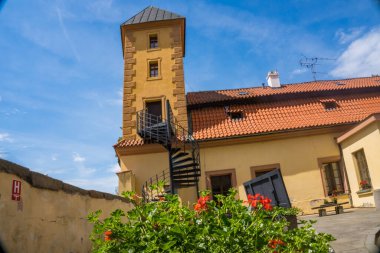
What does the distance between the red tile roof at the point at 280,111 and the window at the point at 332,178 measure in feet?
6.79

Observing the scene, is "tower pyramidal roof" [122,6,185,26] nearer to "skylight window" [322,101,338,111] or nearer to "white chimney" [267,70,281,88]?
"white chimney" [267,70,281,88]

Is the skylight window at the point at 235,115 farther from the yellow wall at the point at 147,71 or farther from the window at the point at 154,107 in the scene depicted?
the window at the point at 154,107

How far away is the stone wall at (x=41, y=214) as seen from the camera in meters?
2.93

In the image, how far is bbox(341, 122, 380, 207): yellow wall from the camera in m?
11.4

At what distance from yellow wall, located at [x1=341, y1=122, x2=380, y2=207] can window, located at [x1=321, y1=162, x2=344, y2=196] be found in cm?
70

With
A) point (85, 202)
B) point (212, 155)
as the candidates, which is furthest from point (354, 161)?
point (85, 202)

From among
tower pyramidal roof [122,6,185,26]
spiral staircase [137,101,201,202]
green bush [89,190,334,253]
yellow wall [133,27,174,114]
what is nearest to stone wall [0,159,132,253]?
green bush [89,190,334,253]

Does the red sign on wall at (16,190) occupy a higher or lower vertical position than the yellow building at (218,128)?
lower

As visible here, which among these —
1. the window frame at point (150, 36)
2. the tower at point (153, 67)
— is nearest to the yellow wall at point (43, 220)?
the tower at point (153, 67)

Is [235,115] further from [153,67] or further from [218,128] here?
[153,67]

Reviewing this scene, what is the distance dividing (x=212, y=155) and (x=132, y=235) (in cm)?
1237

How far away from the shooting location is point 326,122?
48.0 feet

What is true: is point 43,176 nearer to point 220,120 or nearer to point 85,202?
point 85,202

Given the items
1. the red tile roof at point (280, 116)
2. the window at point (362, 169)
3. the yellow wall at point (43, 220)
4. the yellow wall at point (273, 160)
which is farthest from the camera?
the red tile roof at point (280, 116)
